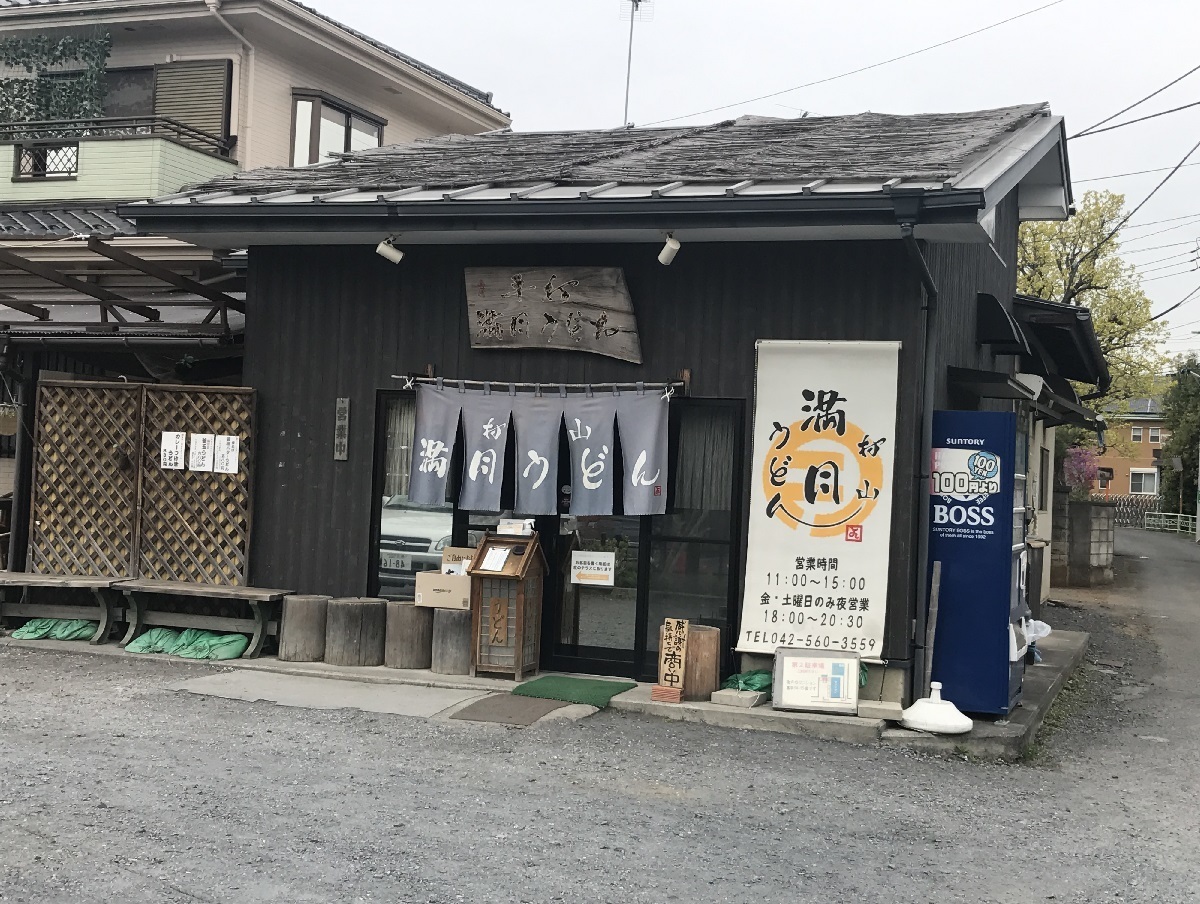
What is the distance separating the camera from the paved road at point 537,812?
5254mm

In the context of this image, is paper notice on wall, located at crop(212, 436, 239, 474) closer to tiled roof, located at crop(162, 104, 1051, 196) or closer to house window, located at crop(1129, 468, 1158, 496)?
tiled roof, located at crop(162, 104, 1051, 196)

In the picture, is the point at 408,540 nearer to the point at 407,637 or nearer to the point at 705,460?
the point at 407,637

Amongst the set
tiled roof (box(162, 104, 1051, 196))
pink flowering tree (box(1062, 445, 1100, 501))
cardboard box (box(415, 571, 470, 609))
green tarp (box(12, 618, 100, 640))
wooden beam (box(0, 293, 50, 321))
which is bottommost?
green tarp (box(12, 618, 100, 640))

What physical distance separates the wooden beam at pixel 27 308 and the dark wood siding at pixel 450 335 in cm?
292

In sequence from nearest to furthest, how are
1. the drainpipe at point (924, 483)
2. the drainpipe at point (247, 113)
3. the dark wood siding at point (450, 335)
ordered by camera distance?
the drainpipe at point (924, 483) < the dark wood siding at point (450, 335) < the drainpipe at point (247, 113)

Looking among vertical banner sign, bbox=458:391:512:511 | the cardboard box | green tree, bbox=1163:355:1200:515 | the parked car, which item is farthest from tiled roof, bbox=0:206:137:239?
green tree, bbox=1163:355:1200:515

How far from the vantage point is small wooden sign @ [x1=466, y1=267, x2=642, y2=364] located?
9.94 metres

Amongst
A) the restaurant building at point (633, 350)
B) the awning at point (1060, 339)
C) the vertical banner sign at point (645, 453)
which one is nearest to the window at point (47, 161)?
the restaurant building at point (633, 350)

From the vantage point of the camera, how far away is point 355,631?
33.7ft

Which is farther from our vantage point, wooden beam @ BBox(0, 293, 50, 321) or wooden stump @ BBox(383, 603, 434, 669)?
wooden beam @ BBox(0, 293, 50, 321)

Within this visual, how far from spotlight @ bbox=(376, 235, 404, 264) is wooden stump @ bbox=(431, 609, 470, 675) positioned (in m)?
3.00

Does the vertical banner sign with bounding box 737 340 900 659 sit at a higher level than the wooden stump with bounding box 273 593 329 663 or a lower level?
higher

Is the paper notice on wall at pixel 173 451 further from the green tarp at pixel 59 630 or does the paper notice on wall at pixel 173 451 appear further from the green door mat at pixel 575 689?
the green door mat at pixel 575 689

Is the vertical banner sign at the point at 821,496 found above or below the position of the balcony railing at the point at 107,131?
below
